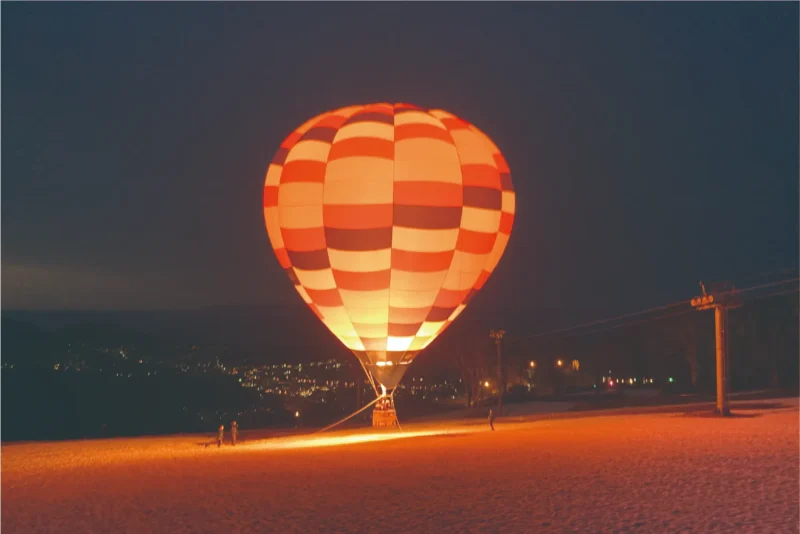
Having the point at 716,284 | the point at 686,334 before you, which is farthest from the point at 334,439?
the point at 686,334

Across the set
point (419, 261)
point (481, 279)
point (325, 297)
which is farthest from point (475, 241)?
point (325, 297)

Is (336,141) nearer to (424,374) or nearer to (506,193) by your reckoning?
(506,193)

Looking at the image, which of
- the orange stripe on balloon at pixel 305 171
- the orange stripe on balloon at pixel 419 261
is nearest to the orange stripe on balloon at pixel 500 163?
the orange stripe on balloon at pixel 419 261

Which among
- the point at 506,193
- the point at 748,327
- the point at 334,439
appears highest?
the point at 506,193

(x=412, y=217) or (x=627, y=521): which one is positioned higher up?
(x=412, y=217)

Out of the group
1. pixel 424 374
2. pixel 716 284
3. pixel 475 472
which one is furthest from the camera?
pixel 424 374

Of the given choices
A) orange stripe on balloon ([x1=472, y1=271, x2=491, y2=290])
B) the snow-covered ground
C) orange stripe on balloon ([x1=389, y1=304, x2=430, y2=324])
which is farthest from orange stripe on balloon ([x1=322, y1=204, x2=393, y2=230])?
the snow-covered ground

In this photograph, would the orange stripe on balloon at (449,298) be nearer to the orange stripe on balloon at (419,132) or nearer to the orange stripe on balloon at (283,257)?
the orange stripe on balloon at (419,132)
